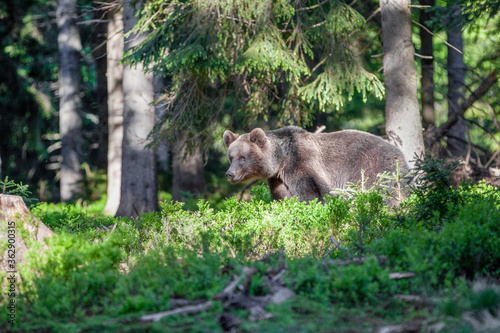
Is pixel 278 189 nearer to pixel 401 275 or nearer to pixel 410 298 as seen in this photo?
pixel 401 275

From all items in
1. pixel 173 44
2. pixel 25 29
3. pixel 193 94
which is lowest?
pixel 193 94

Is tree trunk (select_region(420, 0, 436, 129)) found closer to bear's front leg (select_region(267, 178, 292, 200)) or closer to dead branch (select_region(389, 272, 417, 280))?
bear's front leg (select_region(267, 178, 292, 200))

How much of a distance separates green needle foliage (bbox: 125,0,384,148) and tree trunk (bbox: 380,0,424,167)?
1.06 ft

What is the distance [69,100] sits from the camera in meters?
17.1

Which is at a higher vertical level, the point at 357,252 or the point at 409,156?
the point at 409,156

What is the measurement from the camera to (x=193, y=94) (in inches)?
Answer: 391

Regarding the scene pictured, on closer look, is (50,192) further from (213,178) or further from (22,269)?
(22,269)

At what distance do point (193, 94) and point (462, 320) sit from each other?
24.1 feet

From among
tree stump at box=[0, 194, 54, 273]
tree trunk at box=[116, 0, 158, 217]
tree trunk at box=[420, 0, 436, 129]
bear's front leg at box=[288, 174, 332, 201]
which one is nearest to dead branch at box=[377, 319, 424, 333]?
tree stump at box=[0, 194, 54, 273]

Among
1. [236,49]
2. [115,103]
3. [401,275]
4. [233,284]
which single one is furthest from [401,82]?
[115,103]

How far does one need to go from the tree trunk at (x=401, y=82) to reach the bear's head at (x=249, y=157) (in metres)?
2.38

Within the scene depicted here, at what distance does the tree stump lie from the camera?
5.22 m

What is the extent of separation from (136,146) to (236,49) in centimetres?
336

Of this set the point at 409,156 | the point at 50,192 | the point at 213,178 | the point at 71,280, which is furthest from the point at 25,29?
the point at 71,280
